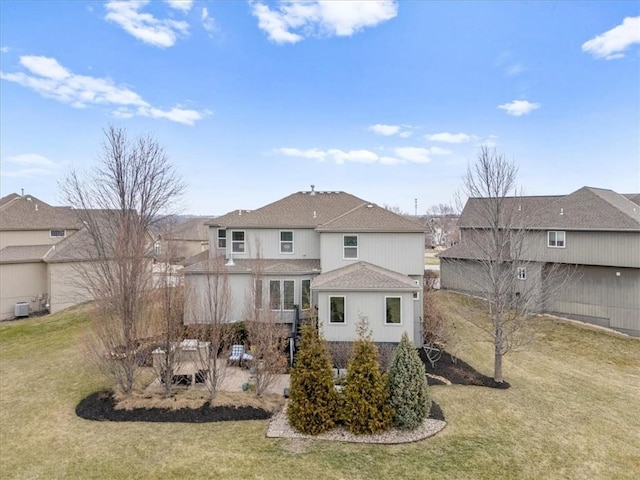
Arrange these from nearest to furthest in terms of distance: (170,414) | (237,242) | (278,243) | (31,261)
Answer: (170,414)
(278,243)
(237,242)
(31,261)

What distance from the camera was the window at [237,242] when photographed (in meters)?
19.4

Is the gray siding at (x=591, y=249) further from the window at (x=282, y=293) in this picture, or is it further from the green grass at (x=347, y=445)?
the window at (x=282, y=293)

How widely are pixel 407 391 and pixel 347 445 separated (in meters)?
2.02

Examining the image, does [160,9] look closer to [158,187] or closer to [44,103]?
[158,187]

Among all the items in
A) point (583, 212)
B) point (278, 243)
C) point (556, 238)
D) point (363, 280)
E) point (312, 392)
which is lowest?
point (312, 392)

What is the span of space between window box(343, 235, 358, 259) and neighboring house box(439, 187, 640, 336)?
6.13 metres

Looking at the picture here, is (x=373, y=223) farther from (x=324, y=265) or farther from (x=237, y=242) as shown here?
(x=237, y=242)

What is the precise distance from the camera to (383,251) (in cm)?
1716

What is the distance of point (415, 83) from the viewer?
2475 cm

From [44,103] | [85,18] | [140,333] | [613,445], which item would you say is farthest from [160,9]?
[613,445]

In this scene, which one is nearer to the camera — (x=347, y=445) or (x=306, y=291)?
(x=347, y=445)

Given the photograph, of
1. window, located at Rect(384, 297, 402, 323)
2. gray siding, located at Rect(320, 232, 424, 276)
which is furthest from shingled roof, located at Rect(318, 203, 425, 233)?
window, located at Rect(384, 297, 402, 323)

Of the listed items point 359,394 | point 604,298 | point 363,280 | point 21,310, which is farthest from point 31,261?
point 604,298

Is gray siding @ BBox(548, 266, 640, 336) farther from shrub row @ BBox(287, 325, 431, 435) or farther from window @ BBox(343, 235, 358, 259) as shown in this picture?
shrub row @ BBox(287, 325, 431, 435)
